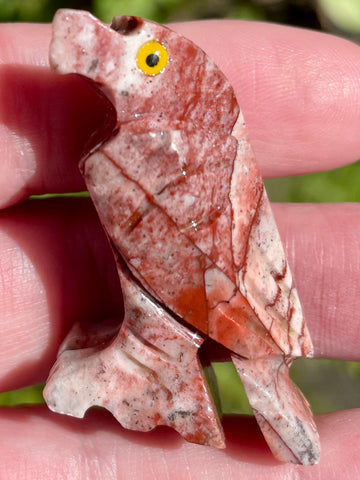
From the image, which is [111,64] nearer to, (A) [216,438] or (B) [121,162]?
(B) [121,162]

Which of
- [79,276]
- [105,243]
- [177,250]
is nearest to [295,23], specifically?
[105,243]

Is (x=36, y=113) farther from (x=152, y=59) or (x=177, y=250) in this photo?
(x=177, y=250)

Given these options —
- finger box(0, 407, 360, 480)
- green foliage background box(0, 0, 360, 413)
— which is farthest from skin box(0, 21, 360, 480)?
green foliage background box(0, 0, 360, 413)

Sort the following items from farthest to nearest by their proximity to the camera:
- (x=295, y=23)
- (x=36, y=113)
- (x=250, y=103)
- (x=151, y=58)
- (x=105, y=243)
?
(x=295, y=23) → (x=105, y=243) → (x=250, y=103) → (x=36, y=113) → (x=151, y=58)

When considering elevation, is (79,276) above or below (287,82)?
below

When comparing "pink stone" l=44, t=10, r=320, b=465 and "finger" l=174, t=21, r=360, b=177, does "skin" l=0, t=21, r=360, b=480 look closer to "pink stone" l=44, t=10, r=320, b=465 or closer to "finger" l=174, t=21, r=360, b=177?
"finger" l=174, t=21, r=360, b=177

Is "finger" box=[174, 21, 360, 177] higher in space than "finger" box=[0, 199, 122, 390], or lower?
higher

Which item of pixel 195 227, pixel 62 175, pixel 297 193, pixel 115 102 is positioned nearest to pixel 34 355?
pixel 62 175
